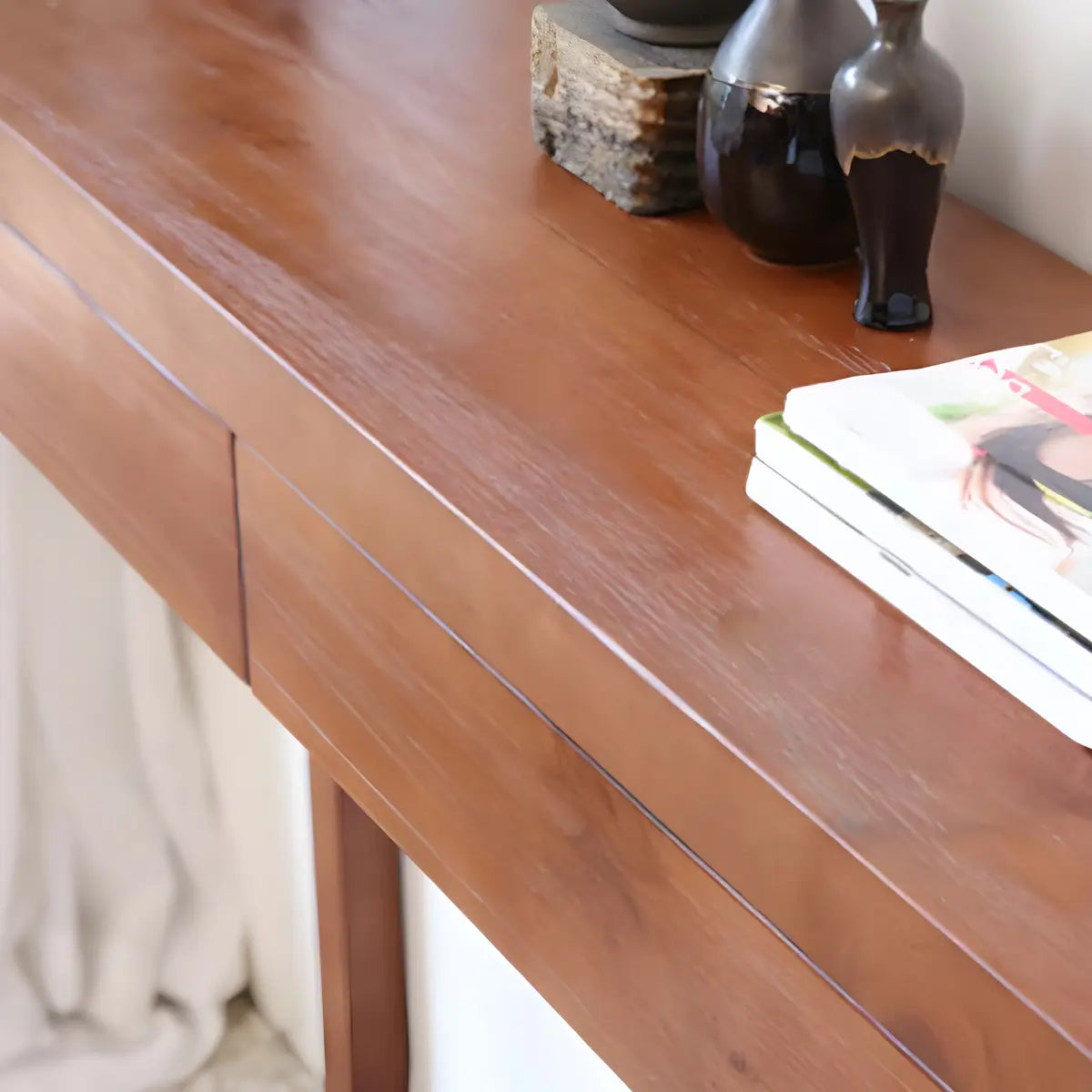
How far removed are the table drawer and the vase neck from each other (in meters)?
0.34

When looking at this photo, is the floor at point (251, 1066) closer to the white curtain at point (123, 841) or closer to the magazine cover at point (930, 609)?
the white curtain at point (123, 841)

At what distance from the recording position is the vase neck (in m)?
0.62

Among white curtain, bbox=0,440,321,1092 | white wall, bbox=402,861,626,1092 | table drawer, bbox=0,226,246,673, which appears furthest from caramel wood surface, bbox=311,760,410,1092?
table drawer, bbox=0,226,246,673

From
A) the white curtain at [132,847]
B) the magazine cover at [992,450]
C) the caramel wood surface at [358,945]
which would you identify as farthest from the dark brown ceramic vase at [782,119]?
the white curtain at [132,847]

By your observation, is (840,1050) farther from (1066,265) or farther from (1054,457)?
(1066,265)

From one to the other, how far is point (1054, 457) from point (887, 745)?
136 mm

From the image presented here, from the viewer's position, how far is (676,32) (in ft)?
2.56

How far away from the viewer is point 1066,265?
750 mm

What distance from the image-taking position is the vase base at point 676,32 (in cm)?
78

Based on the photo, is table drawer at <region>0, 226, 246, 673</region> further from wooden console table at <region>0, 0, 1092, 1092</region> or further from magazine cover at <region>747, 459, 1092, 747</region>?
magazine cover at <region>747, 459, 1092, 747</region>

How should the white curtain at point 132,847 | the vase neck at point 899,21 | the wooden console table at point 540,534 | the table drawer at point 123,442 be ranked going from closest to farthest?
the wooden console table at point 540,534 → the vase neck at point 899,21 → the table drawer at point 123,442 → the white curtain at point 132,847

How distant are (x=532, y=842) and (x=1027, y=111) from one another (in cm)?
48

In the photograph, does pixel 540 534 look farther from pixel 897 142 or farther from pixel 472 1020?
pixel 472 1020

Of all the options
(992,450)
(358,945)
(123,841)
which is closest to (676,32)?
(992,450)
